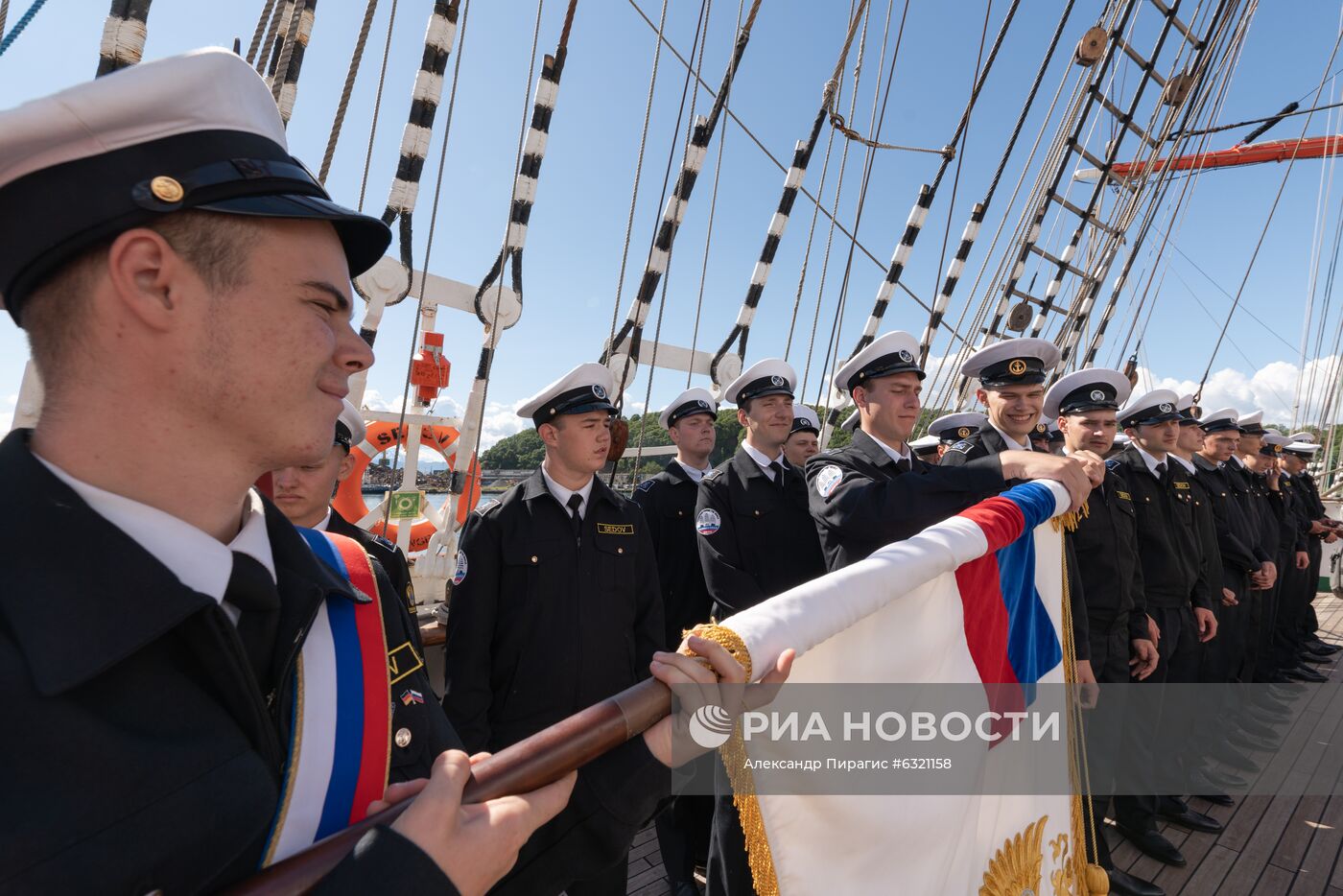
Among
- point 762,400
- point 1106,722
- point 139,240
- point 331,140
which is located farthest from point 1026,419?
point 331,140

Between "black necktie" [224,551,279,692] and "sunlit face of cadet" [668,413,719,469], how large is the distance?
3.62 meters

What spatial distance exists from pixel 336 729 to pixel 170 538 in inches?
11.7

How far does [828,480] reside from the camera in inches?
99.9

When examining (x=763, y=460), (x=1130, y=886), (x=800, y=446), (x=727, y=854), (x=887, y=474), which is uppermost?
(x=800, y=446)

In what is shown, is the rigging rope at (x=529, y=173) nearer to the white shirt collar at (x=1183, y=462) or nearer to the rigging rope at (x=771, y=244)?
the rigging rope at (x=771, y=244)

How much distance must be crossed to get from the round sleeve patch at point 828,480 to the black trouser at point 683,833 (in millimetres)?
1394

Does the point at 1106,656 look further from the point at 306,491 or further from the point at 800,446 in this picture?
the point at 306,491

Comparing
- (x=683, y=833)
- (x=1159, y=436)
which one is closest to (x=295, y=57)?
(x=683, y=833)

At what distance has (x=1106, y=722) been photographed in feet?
10.8

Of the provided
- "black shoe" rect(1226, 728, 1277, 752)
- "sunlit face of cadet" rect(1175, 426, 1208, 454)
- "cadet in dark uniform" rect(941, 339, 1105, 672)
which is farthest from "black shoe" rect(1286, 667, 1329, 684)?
"cadet in dark uniform" rect(941, 339, 1105, 672)

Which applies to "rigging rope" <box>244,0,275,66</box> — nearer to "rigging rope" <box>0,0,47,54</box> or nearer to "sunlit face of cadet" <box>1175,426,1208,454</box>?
"rigging rope" <box>0,0,47,54</box>

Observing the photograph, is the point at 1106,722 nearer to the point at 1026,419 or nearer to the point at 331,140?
the point at 1026,419

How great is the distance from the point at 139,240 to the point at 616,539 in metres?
1.98

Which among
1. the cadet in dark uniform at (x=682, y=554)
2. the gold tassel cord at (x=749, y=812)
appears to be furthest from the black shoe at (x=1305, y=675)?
the gold tassel cord at (x=749, y=812)
